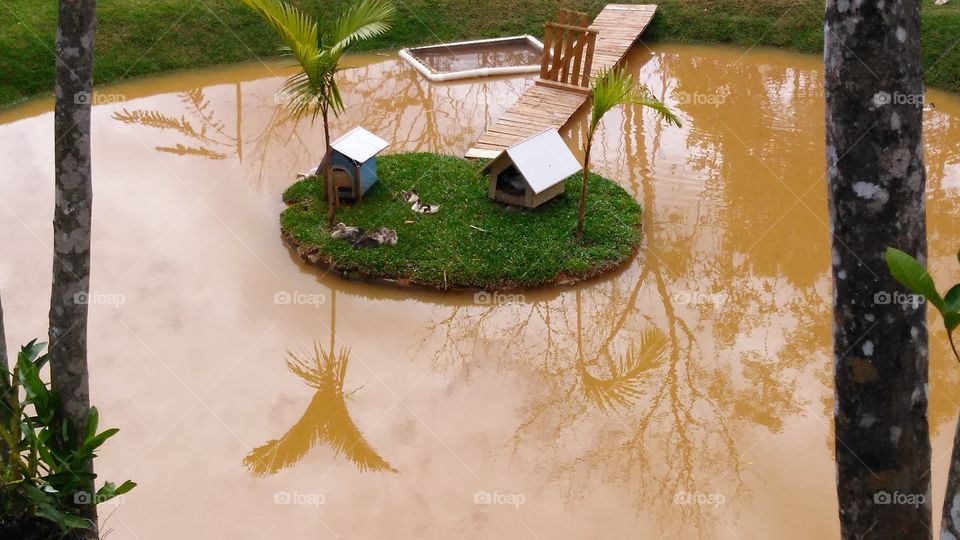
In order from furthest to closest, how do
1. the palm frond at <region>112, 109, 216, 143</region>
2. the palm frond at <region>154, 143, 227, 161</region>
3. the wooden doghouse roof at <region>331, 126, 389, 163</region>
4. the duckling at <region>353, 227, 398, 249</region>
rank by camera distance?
1. the palm frond at <region>112, 109, 216, 143</region>
2. the palm frond at <region>154, 143, 227, 161</region>
3. the wooden doghouse roof at <region>331, 126, 389, 163</region>
4. the duckling at <region>353, 227, 398, 249</region>

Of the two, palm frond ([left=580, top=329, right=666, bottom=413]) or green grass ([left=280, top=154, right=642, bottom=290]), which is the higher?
green grass ([left=280, top=154, right=642, bottom=290])

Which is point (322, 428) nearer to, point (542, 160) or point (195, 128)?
point (542, 160)

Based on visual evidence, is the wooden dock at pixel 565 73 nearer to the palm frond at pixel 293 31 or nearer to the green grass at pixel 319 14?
the green grass at pixel 319 14

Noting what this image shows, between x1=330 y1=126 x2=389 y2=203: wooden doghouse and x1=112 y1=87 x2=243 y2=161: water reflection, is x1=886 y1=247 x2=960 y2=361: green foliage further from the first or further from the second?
x1=112 y1=87 x2=243 y2=161: water reflection

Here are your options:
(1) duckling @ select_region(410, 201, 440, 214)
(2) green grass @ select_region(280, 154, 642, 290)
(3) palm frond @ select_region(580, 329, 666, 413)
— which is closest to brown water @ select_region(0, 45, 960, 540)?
(3) palm frond @ select_region(580, 329, 666, 413)

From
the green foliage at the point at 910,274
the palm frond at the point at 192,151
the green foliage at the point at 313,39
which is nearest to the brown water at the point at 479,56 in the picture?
the palm frond at the point at 192,151

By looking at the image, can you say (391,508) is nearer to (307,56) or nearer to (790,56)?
(307,56)

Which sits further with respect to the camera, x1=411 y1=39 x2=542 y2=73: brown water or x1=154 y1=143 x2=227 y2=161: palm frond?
x1=411 y1=39 x2=542 y2=73: brown water

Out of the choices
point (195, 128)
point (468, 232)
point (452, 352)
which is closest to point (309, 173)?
point (195, 128)
